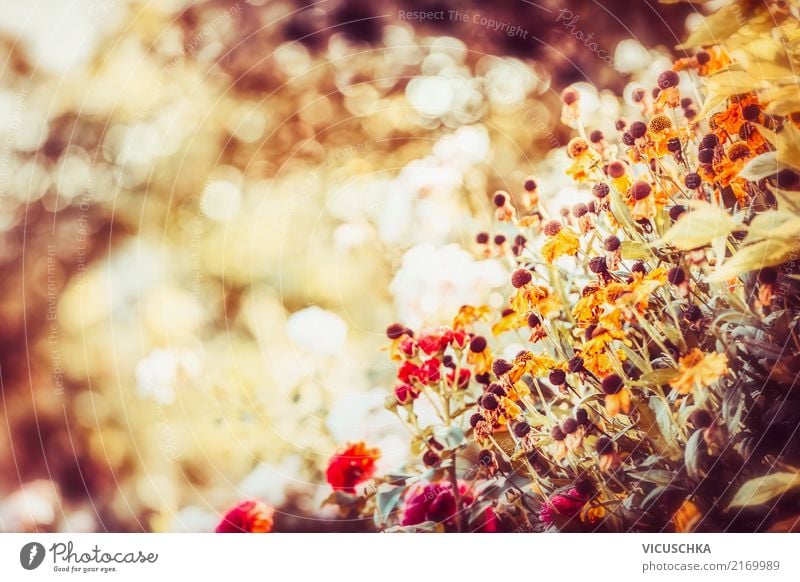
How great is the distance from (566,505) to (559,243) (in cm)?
24

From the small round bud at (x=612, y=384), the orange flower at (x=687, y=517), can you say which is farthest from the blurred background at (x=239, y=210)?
the orange flower at (x=687, y=517)

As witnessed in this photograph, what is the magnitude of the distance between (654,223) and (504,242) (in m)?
0.14

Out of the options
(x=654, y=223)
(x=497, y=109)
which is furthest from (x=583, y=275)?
(x=497, y=109)

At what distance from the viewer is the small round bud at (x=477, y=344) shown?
0.56 meters

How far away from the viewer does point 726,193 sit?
21.1 inches

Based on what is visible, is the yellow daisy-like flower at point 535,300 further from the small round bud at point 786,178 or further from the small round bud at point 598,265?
the small round bud at point 786,178

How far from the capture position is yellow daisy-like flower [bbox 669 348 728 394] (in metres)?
0.52

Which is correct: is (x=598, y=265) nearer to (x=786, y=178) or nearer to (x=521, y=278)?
(x=521, y=278)

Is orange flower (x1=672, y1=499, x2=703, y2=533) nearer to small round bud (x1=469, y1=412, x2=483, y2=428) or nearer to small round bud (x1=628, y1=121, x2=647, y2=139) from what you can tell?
small round bud (x1=469, y1=412, x2=483, y2=428)

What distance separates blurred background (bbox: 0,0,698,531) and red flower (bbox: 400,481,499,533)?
2.9 inches

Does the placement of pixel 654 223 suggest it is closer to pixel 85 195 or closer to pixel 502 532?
pixel 502 532

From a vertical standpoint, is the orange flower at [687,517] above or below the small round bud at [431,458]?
below

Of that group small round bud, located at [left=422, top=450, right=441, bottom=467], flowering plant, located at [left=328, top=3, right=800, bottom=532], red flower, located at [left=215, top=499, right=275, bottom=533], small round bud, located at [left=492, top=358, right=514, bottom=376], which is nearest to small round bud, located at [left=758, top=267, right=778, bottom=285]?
flowering plant, located at [left=328, top=3, right=800, bottom=532]
